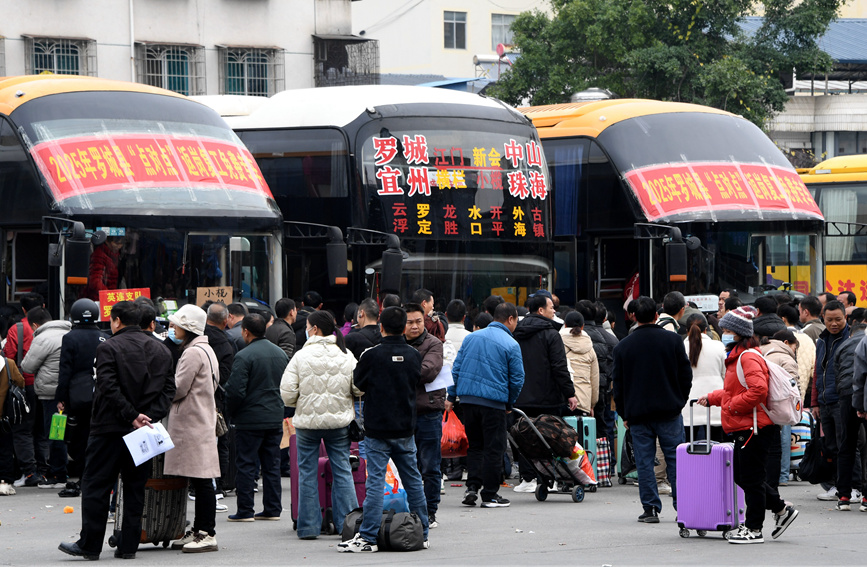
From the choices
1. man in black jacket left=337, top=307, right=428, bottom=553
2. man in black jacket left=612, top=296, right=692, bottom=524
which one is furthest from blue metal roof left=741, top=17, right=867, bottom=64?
man in black jacket left=337, top=307, right=428, bottom=553

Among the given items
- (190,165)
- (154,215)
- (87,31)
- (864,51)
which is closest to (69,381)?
(154,215)

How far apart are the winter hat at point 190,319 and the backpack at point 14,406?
11.8 feet

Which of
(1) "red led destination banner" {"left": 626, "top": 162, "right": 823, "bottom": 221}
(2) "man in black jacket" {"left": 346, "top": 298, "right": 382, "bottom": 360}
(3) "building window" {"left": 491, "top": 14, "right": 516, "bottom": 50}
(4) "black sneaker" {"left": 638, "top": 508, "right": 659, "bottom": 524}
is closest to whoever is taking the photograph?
(4) "black sneaker" {"left": 638, "top": 508, "right": 659, "bottom": 524}

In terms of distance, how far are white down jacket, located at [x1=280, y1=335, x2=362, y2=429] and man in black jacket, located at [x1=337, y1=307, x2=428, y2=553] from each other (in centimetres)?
27

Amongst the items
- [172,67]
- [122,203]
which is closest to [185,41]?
[172,67]

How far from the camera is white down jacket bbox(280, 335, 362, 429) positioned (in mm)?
9430

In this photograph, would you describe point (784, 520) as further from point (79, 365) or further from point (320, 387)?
point (79, 365)

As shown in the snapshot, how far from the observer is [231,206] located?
1421cm

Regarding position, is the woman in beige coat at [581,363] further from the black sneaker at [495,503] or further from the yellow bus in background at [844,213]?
the yellow bus in background at [844,213]

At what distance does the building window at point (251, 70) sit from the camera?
32.3m

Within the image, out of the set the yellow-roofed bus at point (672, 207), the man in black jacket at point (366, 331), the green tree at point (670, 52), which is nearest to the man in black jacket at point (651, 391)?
the man in black jacket at point (366, 331)

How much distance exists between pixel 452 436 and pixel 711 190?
728cm

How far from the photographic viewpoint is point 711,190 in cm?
1809

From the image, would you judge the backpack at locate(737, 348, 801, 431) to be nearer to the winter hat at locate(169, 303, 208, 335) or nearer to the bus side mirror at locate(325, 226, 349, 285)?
the winter hat at locate(169, 303, 208, 335)
